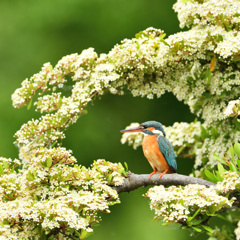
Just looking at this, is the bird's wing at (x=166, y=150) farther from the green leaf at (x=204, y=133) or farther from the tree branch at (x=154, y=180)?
the green leaf at (x=204, y=133)

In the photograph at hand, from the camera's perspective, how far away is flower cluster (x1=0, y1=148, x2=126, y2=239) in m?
2.64

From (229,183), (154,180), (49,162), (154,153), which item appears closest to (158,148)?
(154,153)

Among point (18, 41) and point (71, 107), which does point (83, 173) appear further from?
point (18, 41)

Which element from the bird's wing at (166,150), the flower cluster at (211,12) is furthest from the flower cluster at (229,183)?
the flower cluster at (211,12)

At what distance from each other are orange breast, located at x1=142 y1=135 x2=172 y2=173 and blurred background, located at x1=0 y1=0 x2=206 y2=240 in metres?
3.42

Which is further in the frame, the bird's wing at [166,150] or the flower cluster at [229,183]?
the bird's wing at [166,150]

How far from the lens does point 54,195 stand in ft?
9.51

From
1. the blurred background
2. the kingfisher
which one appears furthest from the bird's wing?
the blurred background

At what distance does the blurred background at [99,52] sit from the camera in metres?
6.93

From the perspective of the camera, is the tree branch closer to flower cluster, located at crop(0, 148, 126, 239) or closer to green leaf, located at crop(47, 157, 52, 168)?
flower cluster, located at crop(0, 148, 126, 239)

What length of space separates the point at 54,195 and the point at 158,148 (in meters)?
0.89

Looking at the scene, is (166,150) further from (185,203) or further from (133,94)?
(185,203)

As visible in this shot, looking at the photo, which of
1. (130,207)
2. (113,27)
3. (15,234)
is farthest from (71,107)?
(113,27)

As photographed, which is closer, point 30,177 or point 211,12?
point 30,177
